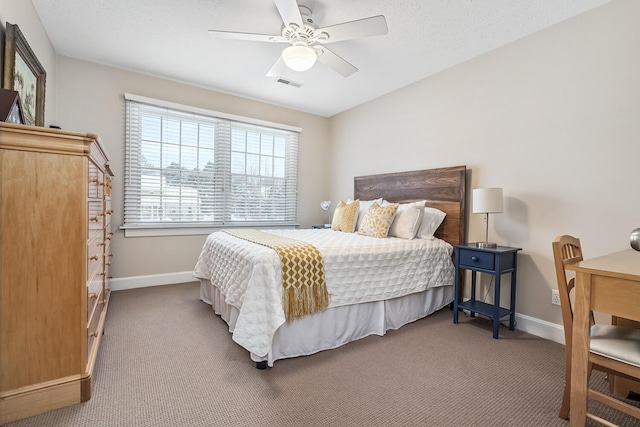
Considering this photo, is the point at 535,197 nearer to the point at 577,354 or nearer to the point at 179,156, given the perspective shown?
the point at 577,354

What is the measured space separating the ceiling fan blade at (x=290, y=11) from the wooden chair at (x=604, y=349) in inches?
79.4

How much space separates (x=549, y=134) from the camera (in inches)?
96.2

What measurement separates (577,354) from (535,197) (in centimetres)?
166

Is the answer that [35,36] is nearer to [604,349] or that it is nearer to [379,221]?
[379,221]

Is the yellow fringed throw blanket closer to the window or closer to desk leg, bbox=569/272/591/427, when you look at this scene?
desk leg, bbox=569/272/591/427

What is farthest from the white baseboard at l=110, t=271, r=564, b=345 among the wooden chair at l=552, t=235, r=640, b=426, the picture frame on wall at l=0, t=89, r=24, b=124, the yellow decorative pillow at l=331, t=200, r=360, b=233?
the picture frame on wall at l=0, t=89, r=24, b=124

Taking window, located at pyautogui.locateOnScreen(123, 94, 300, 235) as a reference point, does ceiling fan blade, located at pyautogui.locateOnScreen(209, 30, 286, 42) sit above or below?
above

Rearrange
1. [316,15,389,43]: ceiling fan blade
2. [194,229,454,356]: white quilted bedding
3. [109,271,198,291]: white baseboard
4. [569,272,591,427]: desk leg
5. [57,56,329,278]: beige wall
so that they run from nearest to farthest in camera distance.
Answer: [569,272,591,427]: desk leg < [194,229,454,356]: white quilted bedding < [316,15,389,43]: ceiling fan blade < [57,56,329,278]: beige wall < [109,271,198,291]: white baseboard

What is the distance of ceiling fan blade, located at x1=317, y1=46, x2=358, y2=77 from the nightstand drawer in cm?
195

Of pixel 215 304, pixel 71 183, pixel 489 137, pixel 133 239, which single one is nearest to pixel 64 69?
pixel 133 239

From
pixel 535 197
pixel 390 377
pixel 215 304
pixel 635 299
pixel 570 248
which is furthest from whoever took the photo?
pixel 215 304

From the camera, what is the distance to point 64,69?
10.4 ft

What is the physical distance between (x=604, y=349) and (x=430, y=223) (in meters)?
1.93

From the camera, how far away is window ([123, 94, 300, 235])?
3.58 meters
